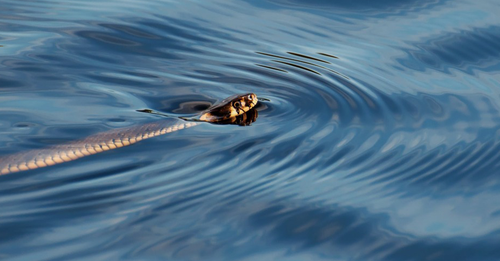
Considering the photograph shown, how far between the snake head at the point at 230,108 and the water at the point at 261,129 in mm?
230

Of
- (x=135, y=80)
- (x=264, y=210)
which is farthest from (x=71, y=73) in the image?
(x=264, y=210)

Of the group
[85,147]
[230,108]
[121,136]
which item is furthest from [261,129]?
[85,147]

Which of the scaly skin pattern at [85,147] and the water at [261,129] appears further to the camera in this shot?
the scaly skin pattern at [85,147]

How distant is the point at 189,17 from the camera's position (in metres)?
11.2

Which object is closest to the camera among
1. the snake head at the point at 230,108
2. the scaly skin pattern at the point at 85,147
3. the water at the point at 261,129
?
the water at the point at 261,129

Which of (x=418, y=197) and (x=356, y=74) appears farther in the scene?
(x=356, y=74)

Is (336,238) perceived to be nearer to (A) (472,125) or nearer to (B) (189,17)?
(A) (472,125)

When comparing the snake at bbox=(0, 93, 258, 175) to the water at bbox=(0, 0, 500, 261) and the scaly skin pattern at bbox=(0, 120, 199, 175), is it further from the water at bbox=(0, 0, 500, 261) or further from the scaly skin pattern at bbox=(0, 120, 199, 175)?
the water at bbox=(0, 0, 500, 261)

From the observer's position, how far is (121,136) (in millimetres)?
7680

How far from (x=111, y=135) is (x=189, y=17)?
13.0 feet

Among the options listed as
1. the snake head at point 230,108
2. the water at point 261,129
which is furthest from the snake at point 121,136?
the water at point 261,129

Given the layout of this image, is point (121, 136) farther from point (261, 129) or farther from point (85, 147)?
point (261, 129)

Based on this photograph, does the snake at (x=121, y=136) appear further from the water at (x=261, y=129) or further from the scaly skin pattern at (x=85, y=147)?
the water at (x=261, y=129)

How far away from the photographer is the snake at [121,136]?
693 cm
